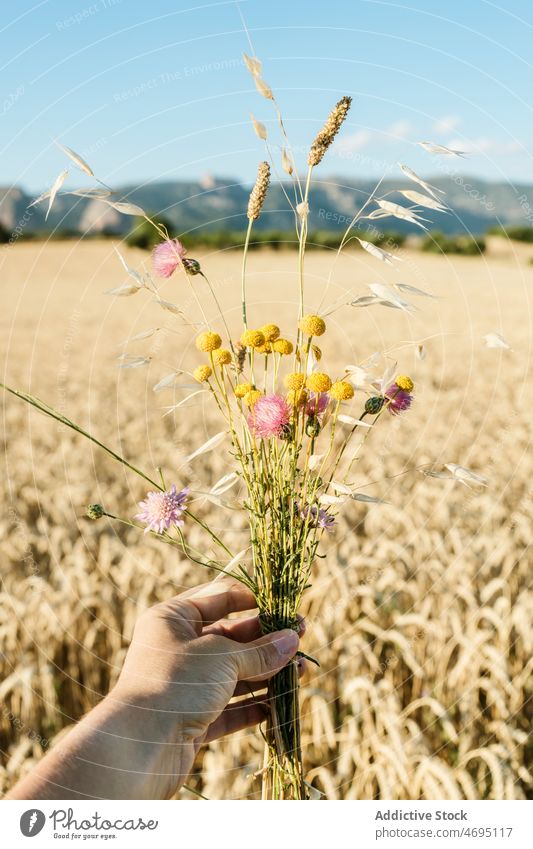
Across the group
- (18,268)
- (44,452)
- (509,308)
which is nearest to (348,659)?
(44,452)

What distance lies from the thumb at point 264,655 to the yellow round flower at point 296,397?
61 cm

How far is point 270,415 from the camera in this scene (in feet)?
4.58

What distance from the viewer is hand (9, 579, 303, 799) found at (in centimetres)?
158

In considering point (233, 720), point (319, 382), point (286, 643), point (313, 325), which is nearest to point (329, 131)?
point (313, 325)

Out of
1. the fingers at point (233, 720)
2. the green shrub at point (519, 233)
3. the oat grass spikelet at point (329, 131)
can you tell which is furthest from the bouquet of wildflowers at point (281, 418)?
the green shrub at point (519, 233)

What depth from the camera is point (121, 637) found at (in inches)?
156

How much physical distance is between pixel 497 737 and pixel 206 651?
93.0 inches

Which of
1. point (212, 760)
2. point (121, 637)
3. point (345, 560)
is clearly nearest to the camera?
point (212, 760)

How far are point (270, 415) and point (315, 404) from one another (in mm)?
133

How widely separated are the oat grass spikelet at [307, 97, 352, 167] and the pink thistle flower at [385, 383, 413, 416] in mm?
487

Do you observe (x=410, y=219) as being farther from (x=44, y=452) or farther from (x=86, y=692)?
(x=44, y=452)

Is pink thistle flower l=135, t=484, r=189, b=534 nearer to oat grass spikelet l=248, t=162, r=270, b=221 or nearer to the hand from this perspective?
the hand

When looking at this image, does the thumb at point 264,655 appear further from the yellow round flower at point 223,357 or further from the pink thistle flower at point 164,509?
the yellow round flower at point 223,357

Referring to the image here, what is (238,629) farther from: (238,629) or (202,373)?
(202,373)
